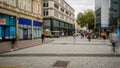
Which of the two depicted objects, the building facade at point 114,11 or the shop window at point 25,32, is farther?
the building facade at point 114,11

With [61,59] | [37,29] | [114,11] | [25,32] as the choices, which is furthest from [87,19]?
[61,59]

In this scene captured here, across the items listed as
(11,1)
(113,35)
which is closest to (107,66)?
(113,35)

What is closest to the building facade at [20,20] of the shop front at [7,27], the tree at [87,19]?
the shop front at [7,27]

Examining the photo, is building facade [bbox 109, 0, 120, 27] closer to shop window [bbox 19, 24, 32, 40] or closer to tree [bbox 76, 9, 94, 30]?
shop window [bbox 19, 24, 32, 40]

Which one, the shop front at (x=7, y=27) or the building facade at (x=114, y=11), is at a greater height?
the building facade at (x=114, y=11)

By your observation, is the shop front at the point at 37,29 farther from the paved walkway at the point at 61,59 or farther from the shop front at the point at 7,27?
the paved walkway at the point at 61,59

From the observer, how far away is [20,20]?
41.0 m

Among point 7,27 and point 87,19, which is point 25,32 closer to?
point 7,27

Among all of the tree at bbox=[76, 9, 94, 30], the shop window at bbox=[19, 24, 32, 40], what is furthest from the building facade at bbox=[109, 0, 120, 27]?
the tree at bbox=[76, 9, 94, 30]

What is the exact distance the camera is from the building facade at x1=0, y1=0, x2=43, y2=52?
111ft

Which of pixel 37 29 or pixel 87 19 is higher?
pixel 87 19

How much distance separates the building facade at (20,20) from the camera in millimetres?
33719

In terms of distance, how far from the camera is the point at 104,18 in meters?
79.4

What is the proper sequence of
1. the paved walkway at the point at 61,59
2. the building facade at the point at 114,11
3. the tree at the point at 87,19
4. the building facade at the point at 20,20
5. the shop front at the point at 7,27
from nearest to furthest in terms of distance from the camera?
the paved walkway at the point at 61,59 → the shop front at the point at 7,27 → the building facade at the point at 20,20 → the building facade at the point at 114,11 → the tree at the point at 87,19
